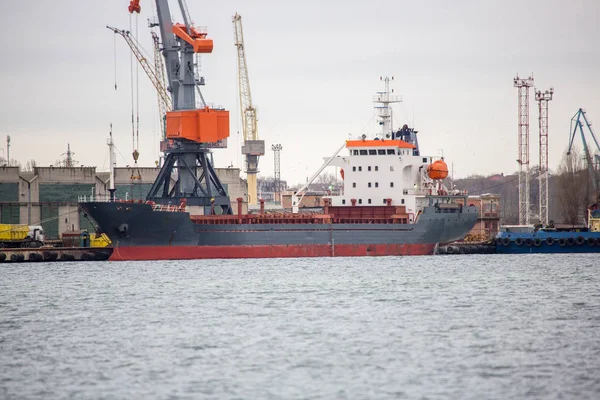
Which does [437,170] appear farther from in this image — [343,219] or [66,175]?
[66,175]

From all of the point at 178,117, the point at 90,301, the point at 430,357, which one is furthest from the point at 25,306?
the point at 178,117

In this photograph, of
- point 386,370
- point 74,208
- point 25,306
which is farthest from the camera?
point 74,208

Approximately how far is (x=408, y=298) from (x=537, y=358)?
15548 mm

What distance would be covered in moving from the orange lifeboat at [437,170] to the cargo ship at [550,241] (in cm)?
611

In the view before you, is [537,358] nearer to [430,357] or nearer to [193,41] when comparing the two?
[430,357]

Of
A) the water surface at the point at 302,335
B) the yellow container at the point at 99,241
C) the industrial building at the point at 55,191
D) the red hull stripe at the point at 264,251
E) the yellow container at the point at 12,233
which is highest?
the industrial building at the point at 55,191

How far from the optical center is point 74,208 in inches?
3300

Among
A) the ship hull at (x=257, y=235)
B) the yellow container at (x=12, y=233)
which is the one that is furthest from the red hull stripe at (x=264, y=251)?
the yellow container at (x=12, y=233)

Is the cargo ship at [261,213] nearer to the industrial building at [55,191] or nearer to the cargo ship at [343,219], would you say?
the cargo ship at [343,219]

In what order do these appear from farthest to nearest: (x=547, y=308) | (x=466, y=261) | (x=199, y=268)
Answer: (x=466, y=261) < (x=199, y=268) < (x=547, y=308)

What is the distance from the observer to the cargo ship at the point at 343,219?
63719mm

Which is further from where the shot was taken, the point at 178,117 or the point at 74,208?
the point at 74,208

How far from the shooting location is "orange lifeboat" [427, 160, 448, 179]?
2822 inches

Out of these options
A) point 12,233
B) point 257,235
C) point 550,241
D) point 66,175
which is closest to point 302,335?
point 257,235
